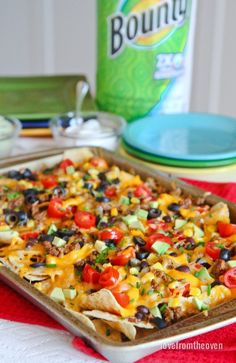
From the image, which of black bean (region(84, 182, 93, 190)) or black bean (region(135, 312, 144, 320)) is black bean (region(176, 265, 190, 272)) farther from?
black bean (region(84, 182, 93, 190))

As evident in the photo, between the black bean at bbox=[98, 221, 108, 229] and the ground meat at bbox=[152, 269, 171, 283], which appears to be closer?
the ground meat at bbox=[152, 269, 171, 283]

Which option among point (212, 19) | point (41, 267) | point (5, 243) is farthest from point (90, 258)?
point (212, 19)

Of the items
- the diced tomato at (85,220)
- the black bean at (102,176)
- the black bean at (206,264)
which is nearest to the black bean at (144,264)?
the black bean at (206,264)

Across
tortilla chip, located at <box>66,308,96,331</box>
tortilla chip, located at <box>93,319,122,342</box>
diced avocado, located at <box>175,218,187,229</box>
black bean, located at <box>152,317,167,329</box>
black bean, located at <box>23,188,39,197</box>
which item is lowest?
tortilla chip, located at <box>93,319,122,342</box>

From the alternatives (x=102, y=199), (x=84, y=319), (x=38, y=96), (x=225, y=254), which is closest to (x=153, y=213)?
(x=102, y=199)

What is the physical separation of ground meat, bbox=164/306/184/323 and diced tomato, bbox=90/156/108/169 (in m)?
0.67

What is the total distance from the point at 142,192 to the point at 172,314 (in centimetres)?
50

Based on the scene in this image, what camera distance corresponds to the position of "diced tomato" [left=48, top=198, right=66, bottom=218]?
1471mm

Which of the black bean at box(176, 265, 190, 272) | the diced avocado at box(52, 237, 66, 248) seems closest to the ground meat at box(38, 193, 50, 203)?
the diced avocado at box(52, 237, 66, 248)

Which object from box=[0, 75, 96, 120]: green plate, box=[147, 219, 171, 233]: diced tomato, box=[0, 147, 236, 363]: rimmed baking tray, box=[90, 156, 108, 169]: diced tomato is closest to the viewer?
box=[0, 147, 236, 363]: rimmed baking tray

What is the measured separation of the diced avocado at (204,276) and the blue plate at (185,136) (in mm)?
608

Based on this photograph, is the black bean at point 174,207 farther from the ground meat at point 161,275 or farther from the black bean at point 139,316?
the black bean at point 139,316

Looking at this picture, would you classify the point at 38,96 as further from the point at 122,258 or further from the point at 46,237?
the point at 122,258

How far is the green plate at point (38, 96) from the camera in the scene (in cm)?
214
